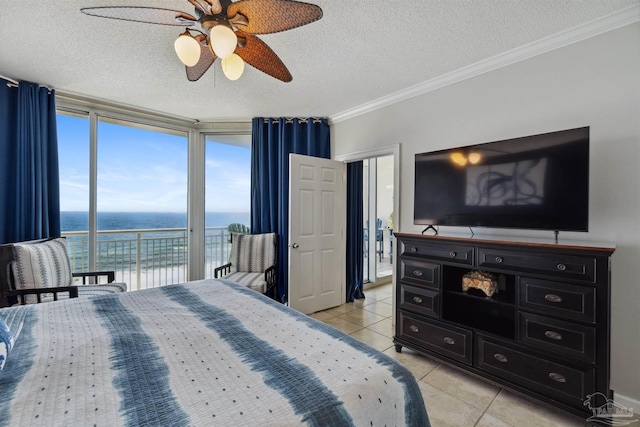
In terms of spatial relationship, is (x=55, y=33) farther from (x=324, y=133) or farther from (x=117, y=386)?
(x=324, y=133)

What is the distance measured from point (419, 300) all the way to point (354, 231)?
190 cm

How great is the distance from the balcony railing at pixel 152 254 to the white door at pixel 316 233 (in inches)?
67.3

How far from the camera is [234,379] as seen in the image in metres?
0.91

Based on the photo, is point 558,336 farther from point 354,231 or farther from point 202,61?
point 202,61

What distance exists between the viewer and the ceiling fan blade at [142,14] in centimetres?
135

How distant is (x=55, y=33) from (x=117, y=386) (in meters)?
2.53

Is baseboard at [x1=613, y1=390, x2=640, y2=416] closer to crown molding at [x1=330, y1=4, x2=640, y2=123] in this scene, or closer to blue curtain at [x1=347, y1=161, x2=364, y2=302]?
crown molding at [x1=330, y1=4, x2=640, y2=123]

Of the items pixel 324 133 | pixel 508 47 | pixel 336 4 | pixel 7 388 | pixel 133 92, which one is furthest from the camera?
pixel 324 133

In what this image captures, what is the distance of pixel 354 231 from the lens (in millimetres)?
4281

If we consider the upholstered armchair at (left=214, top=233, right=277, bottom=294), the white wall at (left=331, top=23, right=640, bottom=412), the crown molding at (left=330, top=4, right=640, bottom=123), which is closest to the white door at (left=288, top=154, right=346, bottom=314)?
the upholstered armchair at (left=214, top=233, right=277, bottom=294)

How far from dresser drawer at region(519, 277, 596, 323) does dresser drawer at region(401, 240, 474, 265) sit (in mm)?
374

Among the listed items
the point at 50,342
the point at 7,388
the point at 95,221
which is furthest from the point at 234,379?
the point at 95,221

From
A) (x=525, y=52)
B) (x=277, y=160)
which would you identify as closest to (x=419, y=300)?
(x=525, y=52)

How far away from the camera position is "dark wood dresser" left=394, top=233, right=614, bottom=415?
1.67m
